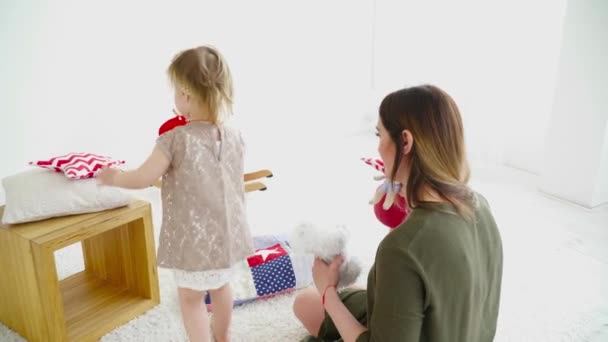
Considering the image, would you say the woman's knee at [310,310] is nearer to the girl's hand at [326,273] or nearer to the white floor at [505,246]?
the white floor at [505,246]

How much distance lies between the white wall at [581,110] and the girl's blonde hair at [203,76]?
6.30ft

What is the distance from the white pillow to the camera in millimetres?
1238

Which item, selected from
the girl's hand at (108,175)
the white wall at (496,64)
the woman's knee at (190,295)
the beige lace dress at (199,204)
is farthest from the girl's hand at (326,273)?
the white wall at (496,64)

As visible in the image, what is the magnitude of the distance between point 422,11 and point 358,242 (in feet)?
6.28

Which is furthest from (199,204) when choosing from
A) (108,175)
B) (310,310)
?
(310,310)

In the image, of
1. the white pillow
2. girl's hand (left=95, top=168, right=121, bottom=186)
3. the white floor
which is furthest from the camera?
the white floor

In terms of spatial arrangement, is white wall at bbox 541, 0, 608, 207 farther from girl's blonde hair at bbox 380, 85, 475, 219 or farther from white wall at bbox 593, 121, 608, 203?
girl's blonde hair at bbox 380, 85, 475, 219

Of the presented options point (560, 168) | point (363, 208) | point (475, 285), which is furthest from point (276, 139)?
point (475, 285)

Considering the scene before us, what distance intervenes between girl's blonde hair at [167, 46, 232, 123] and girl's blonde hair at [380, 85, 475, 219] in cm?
44

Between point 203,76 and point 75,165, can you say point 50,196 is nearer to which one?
point 75,165

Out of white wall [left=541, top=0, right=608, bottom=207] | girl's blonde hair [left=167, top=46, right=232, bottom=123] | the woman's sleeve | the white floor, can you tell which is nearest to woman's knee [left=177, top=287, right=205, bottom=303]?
the white floor

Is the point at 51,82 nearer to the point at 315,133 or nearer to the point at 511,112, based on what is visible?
the point at 315,133

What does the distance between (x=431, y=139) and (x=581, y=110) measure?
1898 mm

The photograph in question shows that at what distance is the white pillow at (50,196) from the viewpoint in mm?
1238
